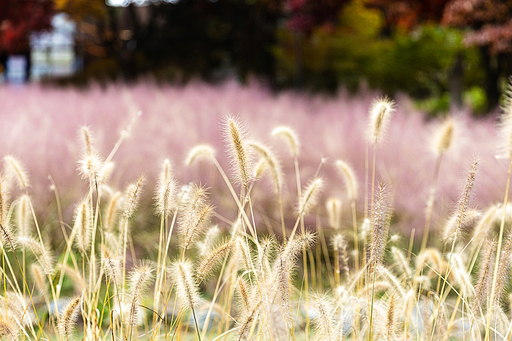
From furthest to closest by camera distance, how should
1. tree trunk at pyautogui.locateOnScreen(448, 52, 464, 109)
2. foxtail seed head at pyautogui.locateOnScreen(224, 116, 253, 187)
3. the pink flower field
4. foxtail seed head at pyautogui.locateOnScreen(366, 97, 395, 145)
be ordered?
tree trunk at pyautogui.locateOnScreen(448, 52, 464, 109)
the pink flower field
foxtail seed head at pyautogui.locateOnScreen(366, 97, 395, 145)
foxtail seed head at pyautogui.locateOnScreen(224, 116, 253, 187)

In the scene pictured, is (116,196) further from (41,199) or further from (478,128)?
(478,128)

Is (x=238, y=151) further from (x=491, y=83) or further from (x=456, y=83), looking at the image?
(x=456, y=83)

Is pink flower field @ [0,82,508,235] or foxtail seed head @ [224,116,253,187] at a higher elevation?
foxtail seed head @ [224,116,253,187]

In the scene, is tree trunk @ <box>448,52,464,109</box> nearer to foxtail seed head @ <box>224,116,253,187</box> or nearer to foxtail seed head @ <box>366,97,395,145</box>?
foxtail seed head @ <box>366,97,395,145</box>

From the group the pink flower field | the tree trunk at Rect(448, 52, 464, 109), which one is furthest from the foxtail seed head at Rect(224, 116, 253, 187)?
the tree trunk at Rect(448, 52, 464, 109)

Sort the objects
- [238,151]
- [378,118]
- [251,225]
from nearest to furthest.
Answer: [238,151], [378,118], [251,225]

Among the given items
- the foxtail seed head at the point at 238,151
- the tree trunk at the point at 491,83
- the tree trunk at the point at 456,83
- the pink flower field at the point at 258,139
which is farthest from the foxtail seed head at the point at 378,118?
the tree trunk at the point at 456,83

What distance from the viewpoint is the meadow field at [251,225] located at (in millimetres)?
929

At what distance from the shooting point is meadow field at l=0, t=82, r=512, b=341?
3.05 ft

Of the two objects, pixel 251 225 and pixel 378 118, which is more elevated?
pixel 378 118

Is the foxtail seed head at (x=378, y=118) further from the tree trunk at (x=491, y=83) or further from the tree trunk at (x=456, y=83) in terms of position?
the tree trunk at (x=456, y=83)

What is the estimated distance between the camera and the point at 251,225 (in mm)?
2490

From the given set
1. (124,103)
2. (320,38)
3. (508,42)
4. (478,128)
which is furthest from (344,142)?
(320,38)

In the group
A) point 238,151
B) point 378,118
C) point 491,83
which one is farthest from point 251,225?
point 491,83
